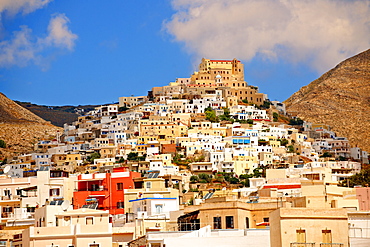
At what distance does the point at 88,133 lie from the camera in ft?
415

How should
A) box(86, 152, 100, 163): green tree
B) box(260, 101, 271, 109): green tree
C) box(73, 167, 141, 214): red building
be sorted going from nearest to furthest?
1. box(73, 167, 141, 214): red building
2. box(86, 152, 100, 163): green tree
3. box(260, 101, 271, 109): green tree

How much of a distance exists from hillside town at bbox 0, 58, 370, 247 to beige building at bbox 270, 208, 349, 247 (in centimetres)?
3

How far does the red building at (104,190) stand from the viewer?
51.9 metres

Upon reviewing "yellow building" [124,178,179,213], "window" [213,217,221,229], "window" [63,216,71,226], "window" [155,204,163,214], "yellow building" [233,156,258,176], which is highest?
"yellow building" [233,156,258,176]

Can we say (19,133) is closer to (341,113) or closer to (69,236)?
(341,113)

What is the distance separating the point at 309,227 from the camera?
23.2m

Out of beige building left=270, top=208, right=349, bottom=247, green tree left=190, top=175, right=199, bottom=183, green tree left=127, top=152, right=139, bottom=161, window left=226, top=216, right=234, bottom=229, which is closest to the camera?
beige building left=270, top=208, right=349, bottom=247

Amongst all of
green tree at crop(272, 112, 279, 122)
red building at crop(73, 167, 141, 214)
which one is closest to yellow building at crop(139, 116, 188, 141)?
green tree at crop(272, 112, 279, 122)

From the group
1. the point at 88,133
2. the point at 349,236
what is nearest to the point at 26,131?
the point at 88,133

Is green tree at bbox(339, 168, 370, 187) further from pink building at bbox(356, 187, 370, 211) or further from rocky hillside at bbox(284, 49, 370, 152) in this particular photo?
rocky hillside at bbox(284, 49, 370, 152)

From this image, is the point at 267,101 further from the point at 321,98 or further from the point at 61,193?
the point at 61,193

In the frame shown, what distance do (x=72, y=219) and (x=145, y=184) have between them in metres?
18.1

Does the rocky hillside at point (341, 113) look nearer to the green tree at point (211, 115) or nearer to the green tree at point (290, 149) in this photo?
the green tree at point (211, 115)

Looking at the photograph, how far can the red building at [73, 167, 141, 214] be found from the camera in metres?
51.9
